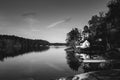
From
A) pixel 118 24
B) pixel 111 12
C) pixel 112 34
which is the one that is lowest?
pixel 112 34

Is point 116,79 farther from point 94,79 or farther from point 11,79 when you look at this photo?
point 11,79

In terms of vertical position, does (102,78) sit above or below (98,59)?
above

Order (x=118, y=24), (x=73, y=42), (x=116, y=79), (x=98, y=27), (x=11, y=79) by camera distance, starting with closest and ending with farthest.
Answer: (x=116, y=79), (x=11, y=79), (x=118, y=24), (x=98, y=27), (x=73, y=42)

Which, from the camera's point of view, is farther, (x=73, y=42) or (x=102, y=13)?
(x=73, y=42)

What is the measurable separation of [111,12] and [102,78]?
83.0 feet

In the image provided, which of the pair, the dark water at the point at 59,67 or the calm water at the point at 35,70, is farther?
the dark water at the point at 59,67

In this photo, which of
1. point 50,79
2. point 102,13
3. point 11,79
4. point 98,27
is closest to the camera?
point 50,79

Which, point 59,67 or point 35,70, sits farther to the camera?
point 59,67

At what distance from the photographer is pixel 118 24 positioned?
957 inches

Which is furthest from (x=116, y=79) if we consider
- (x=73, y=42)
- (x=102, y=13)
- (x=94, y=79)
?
(x=73, y=42)

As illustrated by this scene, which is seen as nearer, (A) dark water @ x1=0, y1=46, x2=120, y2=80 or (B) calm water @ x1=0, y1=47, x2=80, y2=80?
(B) calm water @ x1=0, y1=47, x2=80, y2=80

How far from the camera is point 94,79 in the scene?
12.5 ft

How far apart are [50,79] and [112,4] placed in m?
21.1

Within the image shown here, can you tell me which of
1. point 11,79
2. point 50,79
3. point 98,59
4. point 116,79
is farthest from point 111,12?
point 116,79
